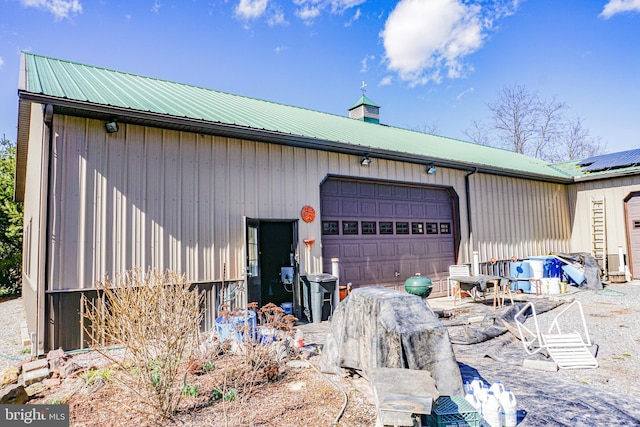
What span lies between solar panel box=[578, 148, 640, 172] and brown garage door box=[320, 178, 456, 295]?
7009mm

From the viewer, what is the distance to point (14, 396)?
339 cm

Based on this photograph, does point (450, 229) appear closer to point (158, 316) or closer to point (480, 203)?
point (480, 203)

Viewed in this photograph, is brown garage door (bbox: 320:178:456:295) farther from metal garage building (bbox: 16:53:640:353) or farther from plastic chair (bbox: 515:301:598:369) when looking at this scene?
plastic chair (bbox: 515:301:598:369)

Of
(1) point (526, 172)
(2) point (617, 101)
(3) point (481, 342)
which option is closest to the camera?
(3) point (481, 342)

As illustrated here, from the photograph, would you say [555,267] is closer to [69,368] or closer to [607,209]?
[607,209]

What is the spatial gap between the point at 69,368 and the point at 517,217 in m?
12.3

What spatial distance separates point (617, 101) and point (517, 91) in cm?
765

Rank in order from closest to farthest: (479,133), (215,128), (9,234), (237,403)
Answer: (237,403) → (215,128) → (9,234) → (479,133)

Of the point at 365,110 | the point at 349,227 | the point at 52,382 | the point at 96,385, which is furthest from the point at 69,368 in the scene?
the point at 365,110

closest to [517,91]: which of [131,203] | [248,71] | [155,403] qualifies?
[248,71]

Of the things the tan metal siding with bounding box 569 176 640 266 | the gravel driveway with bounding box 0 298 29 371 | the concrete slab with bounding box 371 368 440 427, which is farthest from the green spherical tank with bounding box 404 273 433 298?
the tan metal siding with bounding box 569 176 640 266

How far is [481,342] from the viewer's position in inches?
215

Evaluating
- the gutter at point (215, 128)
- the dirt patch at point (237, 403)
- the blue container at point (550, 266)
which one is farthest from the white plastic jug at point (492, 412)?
the blue container at point (550, 266)

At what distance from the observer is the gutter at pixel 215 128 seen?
17.2 feet
